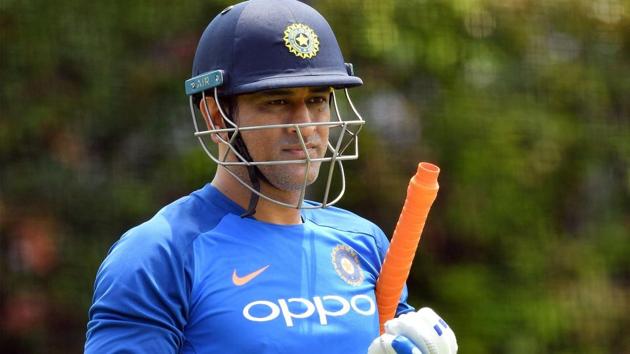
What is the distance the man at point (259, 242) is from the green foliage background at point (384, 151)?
8.72ft

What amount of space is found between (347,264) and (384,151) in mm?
2809

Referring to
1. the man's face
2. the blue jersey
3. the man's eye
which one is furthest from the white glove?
the man's eye

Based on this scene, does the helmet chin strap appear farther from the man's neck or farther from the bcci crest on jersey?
the bcci crest on jersey

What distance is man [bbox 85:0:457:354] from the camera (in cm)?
270

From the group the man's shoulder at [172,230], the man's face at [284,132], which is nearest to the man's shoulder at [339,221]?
the man's face at [284,132]

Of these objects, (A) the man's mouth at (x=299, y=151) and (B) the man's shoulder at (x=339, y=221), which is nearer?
(A) the man's mouth at (x=299, y=151)

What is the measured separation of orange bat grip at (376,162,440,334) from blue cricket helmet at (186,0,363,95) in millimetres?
300

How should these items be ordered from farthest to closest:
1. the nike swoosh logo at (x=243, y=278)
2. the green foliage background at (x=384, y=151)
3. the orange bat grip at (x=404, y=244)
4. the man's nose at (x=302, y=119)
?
the green foliage background at (x=384, y=151)
the orange bat grip at (x=404, y=244)
the man's nose at (x=302, y=119)
the nike swoosh logo at (x=243, y=278)

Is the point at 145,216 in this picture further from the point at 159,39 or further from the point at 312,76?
the point at 312,76

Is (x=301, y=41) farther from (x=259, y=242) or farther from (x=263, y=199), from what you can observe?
(x=259, y=242)

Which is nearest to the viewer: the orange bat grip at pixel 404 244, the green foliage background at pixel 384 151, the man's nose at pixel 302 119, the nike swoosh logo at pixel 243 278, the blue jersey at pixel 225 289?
the blue jersey at pixel 225 289

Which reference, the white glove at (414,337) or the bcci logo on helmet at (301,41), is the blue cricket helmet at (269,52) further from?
the white glove at (414,337)

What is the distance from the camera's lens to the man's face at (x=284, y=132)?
2.93 m

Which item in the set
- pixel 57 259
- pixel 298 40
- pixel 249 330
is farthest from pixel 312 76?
pixel 57 259
